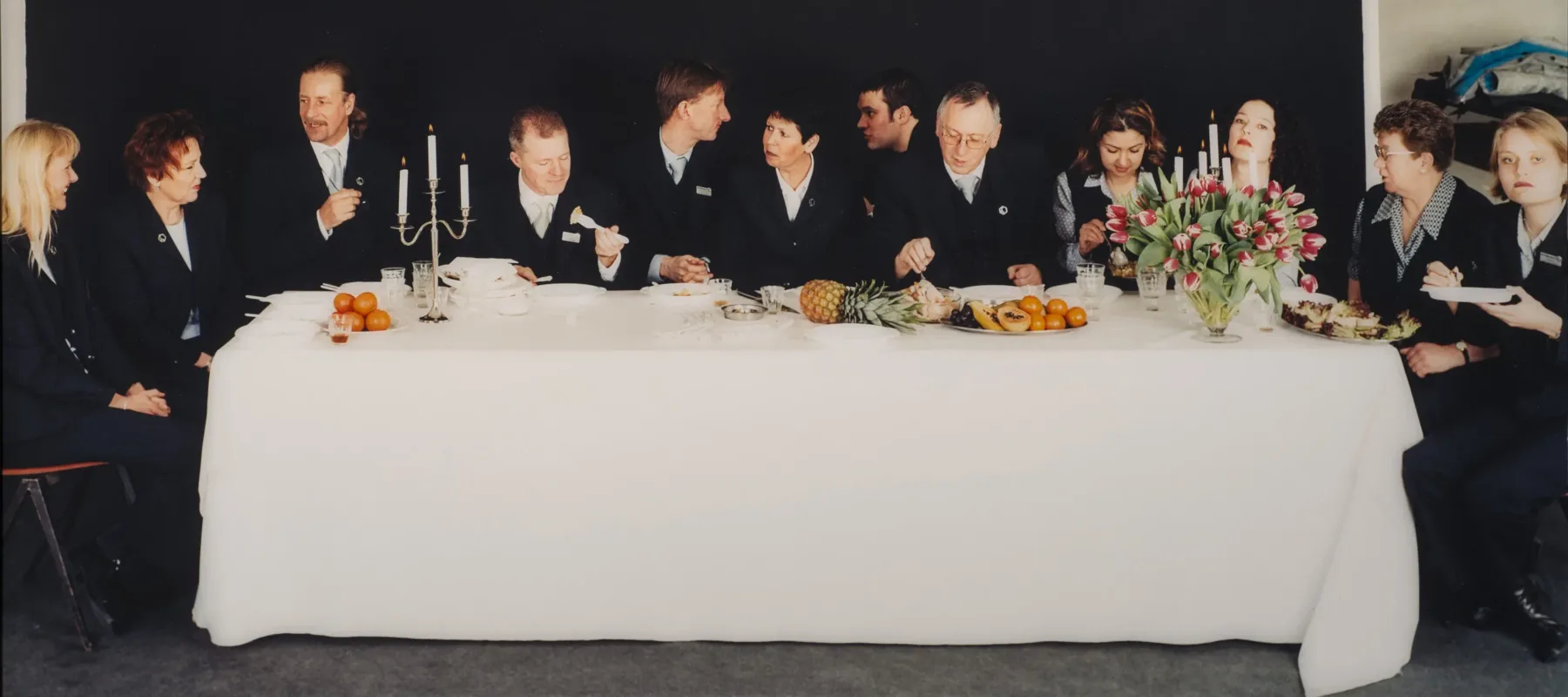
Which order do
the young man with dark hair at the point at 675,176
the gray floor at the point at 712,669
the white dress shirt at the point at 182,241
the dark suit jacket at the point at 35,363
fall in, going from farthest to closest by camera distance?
the young man with dark hair at the point at 675,176 → the white dress shirt at the point at 182,241 → the dark suit jacket at the point at 35,363 → the gray floor at the point at 712,669

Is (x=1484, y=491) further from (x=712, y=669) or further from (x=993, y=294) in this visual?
(x=712, y=669)

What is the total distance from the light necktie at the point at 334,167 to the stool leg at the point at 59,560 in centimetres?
189

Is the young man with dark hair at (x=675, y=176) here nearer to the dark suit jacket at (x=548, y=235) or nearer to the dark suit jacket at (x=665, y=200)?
the dark suit jacket at (x=665, y=200)

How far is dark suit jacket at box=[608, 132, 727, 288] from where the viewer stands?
490 centimetres

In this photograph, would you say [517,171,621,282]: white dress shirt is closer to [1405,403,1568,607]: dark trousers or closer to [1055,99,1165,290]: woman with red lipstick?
[1055,99,1165,290]: woman with red lipstick

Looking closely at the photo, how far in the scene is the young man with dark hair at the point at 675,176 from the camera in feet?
16.1

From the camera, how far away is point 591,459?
115 inches

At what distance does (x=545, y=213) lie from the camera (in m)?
4.73

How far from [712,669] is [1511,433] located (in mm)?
2106

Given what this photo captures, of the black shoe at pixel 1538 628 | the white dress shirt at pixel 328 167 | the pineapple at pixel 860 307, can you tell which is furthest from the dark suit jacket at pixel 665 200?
the black shoe at pixel 1538 628

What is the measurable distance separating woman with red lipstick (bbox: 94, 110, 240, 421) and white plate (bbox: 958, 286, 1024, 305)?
94.8 inches

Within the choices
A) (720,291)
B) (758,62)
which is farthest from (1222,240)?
(758,62)

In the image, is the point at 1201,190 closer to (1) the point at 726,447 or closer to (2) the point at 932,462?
(2) the point at 932,462

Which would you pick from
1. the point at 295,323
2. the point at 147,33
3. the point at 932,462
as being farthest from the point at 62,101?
the point at 932,462
